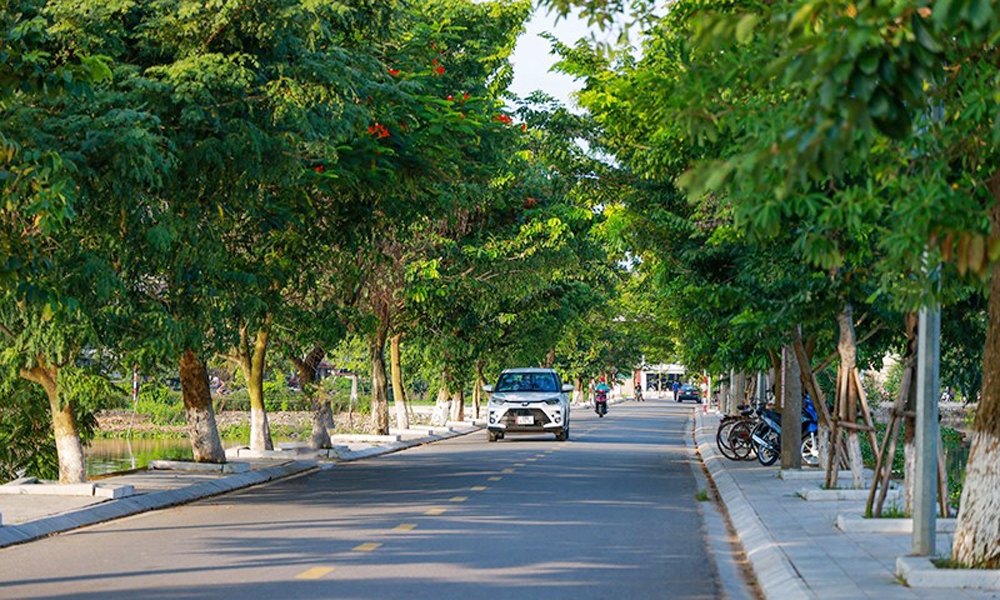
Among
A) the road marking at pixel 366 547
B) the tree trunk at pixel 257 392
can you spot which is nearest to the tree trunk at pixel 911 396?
the road marking at pixel 366 547

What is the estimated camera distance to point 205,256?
737 inches

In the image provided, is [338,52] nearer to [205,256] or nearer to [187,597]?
[205,256]

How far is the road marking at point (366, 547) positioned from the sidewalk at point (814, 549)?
11.5ft

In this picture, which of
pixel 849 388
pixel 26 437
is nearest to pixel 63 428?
pixel 26 437

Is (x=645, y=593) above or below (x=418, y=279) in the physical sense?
below

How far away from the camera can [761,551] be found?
13.9m

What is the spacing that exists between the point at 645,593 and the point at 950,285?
10.5ft

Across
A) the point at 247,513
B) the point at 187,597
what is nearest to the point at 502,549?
the point at 187,597

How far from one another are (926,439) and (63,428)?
12.5m

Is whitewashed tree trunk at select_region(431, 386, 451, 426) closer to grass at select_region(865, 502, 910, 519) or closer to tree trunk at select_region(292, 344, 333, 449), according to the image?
tree trunk at select_region(292, 344, 333, 449)

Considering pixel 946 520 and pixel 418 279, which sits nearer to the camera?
pixel 946 520

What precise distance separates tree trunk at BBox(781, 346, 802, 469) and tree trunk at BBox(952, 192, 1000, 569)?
1459cm

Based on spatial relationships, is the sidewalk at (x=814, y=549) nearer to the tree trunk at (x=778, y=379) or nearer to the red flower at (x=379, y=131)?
the red flower at (x=379, y=131)

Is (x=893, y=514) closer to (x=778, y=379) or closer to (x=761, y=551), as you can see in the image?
(x=761, y=551)
